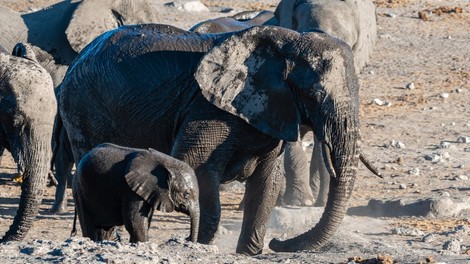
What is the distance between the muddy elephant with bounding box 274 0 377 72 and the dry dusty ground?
1.07 m

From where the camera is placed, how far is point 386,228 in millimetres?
11930

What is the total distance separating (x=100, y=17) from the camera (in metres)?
16.2

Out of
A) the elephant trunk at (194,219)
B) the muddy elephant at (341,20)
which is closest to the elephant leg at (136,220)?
the elephant trunk at (194,219)

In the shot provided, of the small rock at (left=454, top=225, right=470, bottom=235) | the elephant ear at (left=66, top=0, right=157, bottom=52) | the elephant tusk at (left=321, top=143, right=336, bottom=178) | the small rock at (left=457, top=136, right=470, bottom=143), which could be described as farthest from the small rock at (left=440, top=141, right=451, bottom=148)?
the elephant tusk at (left=321, top=143, right=336, bottom=178)

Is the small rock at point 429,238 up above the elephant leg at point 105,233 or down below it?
below

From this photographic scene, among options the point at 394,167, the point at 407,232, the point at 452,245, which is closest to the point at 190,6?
the point at 394,167

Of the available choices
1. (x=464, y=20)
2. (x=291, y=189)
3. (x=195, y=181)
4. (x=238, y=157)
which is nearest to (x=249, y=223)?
(x=238, y=157)

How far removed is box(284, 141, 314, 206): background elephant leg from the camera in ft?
43.2

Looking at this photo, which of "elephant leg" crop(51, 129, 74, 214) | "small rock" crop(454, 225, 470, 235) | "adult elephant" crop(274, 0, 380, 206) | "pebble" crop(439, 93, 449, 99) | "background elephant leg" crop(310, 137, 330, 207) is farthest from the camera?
"pebble" crop(439, 93, 449, 99)

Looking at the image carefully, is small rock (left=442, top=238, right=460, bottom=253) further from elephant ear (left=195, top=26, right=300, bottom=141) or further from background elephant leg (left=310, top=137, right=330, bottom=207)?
background elephant leg (left=310, top=137, right=330, bottom=207)

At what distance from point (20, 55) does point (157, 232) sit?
172 cm

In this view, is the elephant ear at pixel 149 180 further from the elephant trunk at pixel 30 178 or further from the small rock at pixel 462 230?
the small rock at pixel 462 230

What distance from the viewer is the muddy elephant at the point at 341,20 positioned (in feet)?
45.6

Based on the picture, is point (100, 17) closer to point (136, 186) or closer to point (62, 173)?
point (62, 173)
